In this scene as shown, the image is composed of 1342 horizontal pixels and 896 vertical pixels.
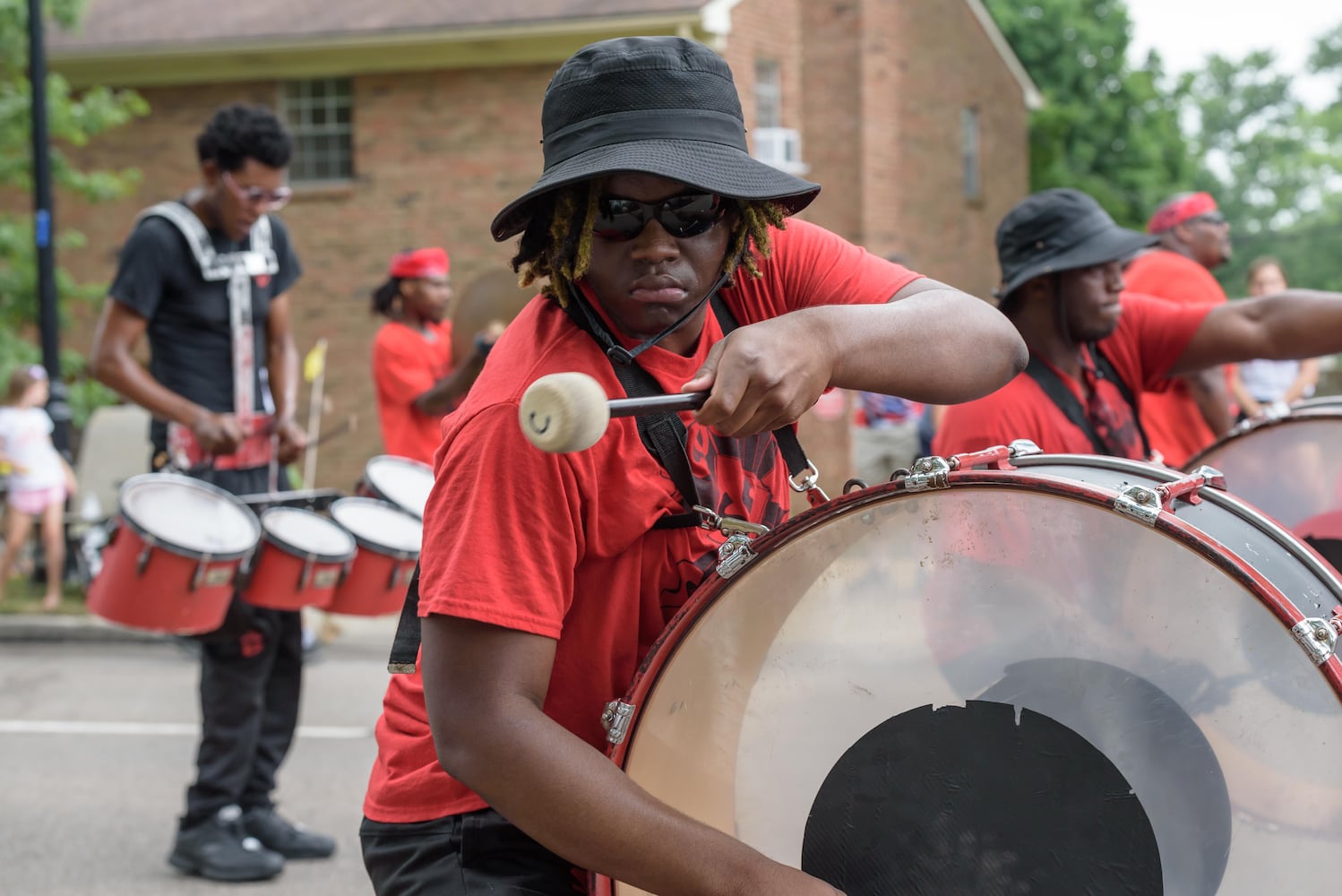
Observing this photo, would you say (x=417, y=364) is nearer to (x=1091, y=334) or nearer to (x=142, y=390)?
(x=142, y=390)

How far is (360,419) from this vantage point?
1581cm

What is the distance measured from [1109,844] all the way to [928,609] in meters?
0.33

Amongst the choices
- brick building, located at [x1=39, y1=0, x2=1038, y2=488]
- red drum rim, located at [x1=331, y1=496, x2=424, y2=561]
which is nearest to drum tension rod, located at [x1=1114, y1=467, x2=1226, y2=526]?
red drum rim, located at [x1=331, y1=496, x2=424, y2=561]

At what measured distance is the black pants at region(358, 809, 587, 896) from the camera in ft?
6.60

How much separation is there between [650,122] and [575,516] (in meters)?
0.49

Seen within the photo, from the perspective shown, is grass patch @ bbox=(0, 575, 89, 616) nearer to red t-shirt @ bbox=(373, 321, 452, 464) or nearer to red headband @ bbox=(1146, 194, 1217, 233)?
red t-shirt @ bbox=(373, 321, 452, 464)

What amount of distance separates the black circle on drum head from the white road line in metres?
5.27

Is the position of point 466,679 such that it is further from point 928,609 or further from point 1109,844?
point 1109,844

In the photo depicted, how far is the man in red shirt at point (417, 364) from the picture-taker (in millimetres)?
6219

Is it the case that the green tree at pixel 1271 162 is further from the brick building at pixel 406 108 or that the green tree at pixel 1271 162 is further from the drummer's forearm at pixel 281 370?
the drummer's forearm at pixel 281 370

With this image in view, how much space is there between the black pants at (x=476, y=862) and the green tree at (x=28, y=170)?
11.3 meters

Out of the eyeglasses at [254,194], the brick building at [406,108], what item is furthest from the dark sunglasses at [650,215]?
the brick building at [406,108]

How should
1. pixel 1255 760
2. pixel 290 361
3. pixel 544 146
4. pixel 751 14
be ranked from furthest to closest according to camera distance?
1. pixel 751 14
2. pixel 290 361
3. pixel 544 146
4. pixel 1255 760

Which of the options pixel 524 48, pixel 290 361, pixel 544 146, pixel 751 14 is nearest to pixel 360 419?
pixel 524 48
